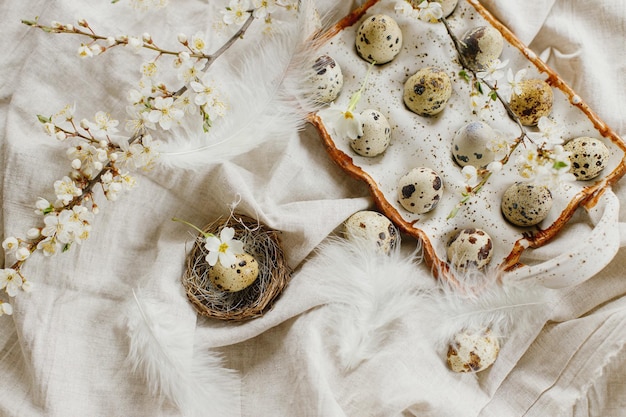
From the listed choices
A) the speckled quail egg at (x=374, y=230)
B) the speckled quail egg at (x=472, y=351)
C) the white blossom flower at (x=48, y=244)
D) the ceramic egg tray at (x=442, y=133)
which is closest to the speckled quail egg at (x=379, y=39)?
the ceramic egg tray at (x=442, y=133)

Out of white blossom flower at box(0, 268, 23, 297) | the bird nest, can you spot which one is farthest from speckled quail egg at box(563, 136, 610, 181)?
white blossom flower at box(0, 268, 23, 297)

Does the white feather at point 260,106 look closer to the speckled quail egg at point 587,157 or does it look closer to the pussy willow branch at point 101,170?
the pussy willow branch at point 101,170

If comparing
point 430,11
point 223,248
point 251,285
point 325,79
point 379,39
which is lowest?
point 251,285

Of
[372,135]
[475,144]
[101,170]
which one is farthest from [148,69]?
[475,144]

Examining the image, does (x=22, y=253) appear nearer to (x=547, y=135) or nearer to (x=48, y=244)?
(x=48, y=244)

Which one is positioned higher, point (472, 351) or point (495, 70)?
point (495, 70)

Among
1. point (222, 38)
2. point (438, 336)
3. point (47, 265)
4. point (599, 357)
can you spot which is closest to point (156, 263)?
point (47, 265)
